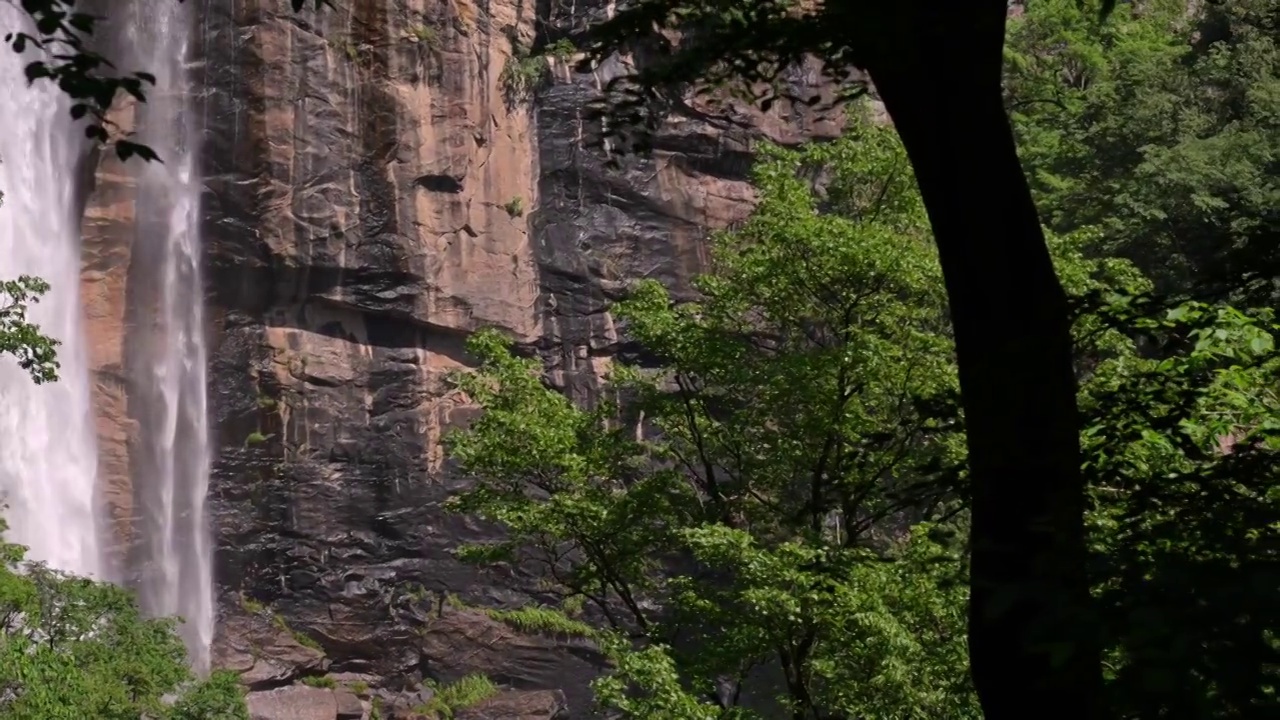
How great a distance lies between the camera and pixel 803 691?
9.58 metres

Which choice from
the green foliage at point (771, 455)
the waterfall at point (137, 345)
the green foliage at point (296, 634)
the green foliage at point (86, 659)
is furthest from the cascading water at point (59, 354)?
the green foliage at point (771, 455)

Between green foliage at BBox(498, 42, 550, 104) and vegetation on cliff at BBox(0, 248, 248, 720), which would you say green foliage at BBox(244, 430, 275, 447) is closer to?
vegetation on cliff at BBox(0, 248, 248, 720)

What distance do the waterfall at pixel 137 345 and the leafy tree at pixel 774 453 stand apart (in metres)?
14.8

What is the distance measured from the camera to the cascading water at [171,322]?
25062 millimetres

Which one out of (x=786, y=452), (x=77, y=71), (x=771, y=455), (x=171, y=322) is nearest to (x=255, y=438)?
(x=171, y=322)

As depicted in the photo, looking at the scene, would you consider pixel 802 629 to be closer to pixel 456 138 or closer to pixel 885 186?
pixel 885 186

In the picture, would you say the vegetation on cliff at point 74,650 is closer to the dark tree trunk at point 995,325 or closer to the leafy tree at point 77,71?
the leafy tree at point 77,71

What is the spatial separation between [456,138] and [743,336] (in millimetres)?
15510

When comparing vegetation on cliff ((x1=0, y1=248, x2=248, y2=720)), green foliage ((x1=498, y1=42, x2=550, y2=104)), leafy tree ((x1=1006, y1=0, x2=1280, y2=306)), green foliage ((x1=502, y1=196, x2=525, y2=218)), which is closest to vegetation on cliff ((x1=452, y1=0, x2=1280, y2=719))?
vegetation on cliff ((x1=0, y1=248, x2=248, y2=720))

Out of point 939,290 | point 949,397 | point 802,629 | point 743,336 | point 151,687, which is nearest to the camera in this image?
point 949,397

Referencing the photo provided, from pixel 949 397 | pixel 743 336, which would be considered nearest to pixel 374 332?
pixel 743 336

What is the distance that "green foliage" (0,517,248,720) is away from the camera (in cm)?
1336

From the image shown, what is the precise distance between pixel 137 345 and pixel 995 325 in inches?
952

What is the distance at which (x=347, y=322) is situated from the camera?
25375mm
